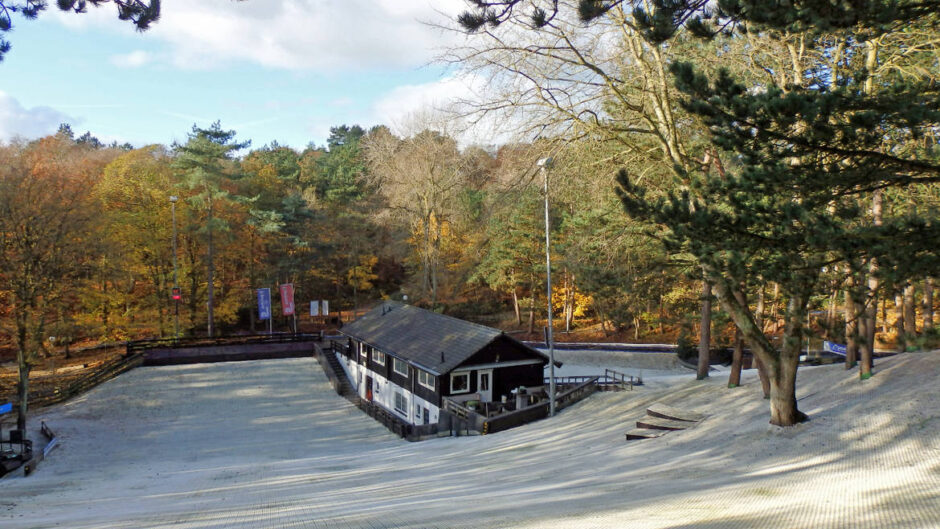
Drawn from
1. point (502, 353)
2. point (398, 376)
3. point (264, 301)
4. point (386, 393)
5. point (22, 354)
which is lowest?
point (386, 393)

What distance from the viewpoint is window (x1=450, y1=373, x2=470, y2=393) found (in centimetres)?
2303

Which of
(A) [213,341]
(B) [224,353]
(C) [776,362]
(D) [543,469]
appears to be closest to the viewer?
(C) [776,362]

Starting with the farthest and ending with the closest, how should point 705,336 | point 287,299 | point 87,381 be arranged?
point 287,299, point 87,381, point 705,336

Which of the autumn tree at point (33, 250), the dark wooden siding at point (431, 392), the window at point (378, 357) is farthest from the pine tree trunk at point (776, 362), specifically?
the autumn tree at point (33, 250)


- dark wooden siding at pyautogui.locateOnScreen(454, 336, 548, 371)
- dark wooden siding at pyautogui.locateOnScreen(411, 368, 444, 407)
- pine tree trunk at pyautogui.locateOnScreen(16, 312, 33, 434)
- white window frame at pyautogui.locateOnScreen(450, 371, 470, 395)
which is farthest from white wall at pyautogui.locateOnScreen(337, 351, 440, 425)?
pine tree trunk at pyautogui.locateOnScreen(16, 312, 33, 434)

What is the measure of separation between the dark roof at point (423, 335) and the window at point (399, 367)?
0.85 metres

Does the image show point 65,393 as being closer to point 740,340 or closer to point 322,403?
point 322,403

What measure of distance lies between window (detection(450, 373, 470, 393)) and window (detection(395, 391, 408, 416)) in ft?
13.0

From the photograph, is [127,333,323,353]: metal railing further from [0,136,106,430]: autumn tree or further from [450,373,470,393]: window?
[450,373,470,393]: window

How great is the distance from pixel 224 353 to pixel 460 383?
1701 centimetres

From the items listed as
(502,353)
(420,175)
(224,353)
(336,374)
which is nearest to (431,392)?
(502,353)

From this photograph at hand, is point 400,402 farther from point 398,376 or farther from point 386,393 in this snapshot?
point 386,393

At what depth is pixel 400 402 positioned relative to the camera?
87.8ft

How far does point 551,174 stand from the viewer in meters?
15.1
